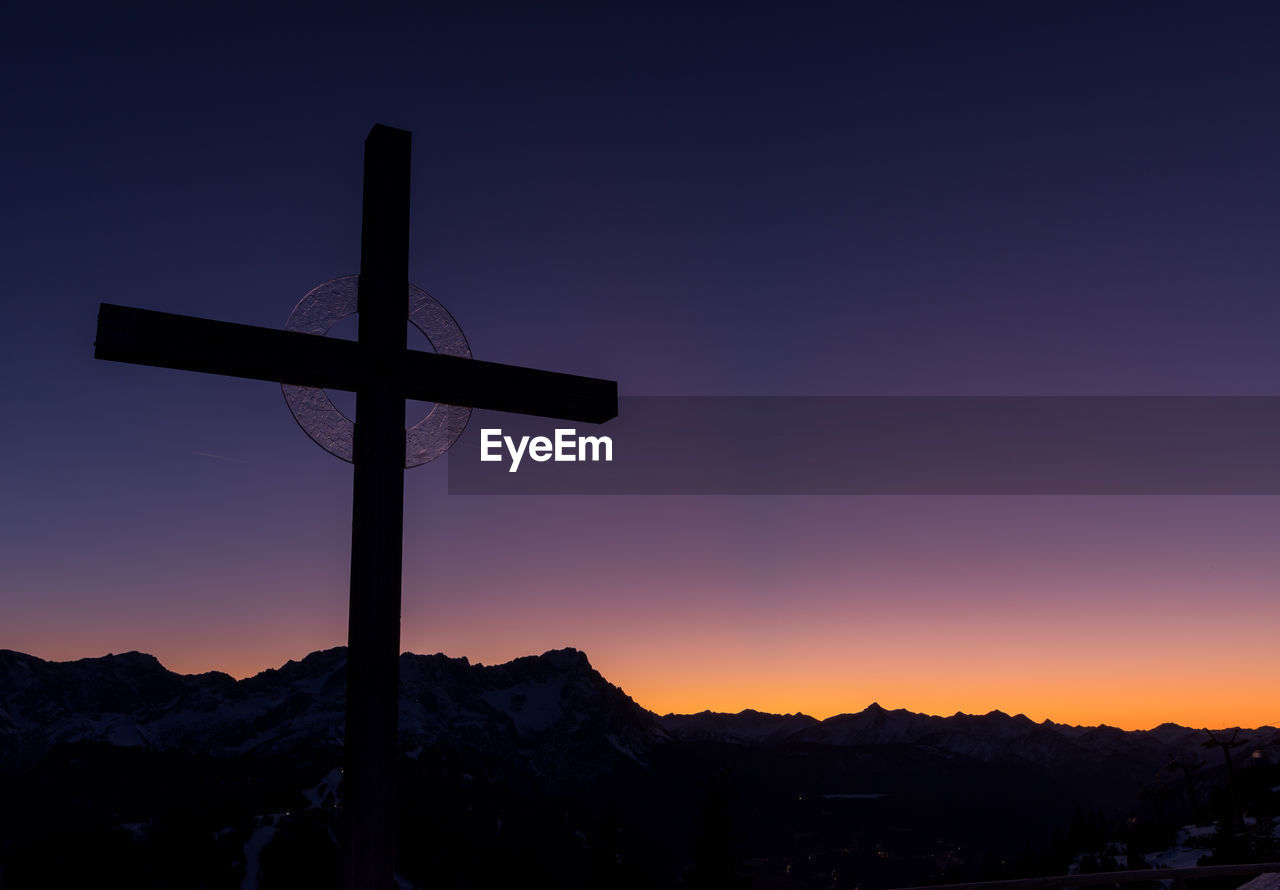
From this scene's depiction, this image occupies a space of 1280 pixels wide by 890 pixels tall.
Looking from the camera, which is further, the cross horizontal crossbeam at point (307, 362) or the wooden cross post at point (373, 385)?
the cross horizontal crossbeam at point (307, 362)

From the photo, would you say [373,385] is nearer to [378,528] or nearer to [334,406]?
[334,406]

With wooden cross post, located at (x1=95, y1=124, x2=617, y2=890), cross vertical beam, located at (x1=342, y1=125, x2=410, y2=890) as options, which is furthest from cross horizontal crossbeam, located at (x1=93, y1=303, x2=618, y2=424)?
cross vertical beam, located at (x1=342, y1=125, x2=410, y2=890)

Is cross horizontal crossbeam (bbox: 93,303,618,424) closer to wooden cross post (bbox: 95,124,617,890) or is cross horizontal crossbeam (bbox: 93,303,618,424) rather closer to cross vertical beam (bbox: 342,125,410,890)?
wooden cross post (bbox: 95,124,617,890)

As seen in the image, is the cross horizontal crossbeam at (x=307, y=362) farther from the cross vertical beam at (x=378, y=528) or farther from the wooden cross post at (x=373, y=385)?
the cross vertical beam at (x=378, y=528)

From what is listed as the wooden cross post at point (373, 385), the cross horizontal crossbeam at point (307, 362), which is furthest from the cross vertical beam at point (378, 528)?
the cross horizontal crossbeam at point (307, 362)

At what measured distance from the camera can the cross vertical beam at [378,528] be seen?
237 inches

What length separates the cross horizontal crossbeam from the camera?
6250 mm

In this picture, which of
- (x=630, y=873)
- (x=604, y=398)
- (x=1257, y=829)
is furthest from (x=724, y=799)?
(x=604, y=398)

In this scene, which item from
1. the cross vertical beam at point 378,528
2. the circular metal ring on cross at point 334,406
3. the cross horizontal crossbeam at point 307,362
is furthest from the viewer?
the circular metal ring on cross at point 334,406

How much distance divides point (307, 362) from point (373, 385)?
1.31 feet

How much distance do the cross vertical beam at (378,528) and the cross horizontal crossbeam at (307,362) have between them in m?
0.15

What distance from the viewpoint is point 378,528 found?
6410 mm

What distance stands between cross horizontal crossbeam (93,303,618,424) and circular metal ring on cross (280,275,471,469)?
0.32ft

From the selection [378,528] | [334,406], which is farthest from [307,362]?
[378,528]
